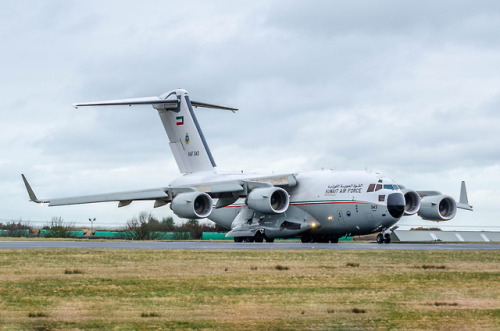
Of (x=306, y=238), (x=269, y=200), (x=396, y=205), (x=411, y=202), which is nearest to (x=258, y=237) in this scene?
(x=306, y=238)

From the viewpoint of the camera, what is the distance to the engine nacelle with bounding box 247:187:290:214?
39.2 m

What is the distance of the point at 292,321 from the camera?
346 inches

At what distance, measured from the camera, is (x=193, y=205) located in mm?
37688

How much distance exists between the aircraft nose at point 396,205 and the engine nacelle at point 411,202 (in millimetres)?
2975

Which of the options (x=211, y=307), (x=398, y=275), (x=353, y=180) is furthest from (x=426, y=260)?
(x=353, y=180)

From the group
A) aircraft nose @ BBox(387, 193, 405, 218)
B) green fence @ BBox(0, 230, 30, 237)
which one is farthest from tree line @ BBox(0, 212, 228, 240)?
aircraft nose @ BBox(387, 193, 405, 218)

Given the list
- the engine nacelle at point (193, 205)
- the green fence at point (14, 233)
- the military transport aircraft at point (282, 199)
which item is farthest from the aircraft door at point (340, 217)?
the green fence at point (14, 233)

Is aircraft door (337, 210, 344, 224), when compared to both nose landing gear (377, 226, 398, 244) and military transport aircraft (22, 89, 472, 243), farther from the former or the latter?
nose landing gear (377, 226, 398, 244)

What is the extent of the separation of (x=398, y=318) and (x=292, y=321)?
1304mm

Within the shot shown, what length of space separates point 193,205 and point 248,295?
86.5ft

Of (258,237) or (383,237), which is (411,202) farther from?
(258,237)

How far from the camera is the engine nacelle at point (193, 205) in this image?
37.8m

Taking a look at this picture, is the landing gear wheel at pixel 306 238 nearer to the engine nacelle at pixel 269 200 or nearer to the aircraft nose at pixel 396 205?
the engine nacelle at pixel 269 200

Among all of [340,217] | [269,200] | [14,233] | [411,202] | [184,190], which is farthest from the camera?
[14,233]
